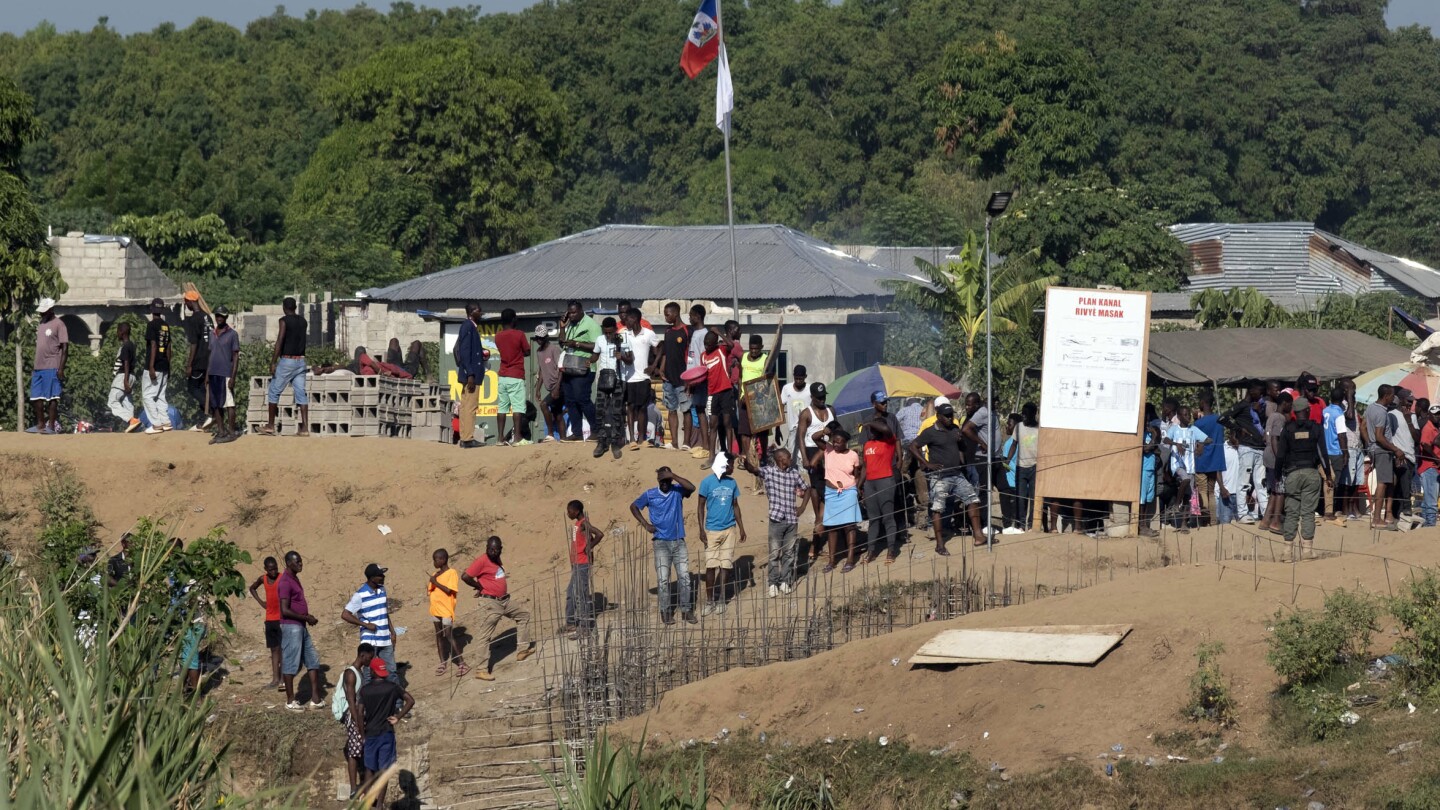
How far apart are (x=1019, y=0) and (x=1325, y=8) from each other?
1381 cm

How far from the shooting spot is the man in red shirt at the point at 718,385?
58.6 feet

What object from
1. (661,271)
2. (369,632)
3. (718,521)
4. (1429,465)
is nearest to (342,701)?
(369,632)

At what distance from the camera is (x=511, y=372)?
63.3ft

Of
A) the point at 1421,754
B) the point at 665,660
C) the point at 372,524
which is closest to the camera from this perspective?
the point at 1421,754

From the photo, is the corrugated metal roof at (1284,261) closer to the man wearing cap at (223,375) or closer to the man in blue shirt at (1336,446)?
the man in blue shirt at (1336,446)

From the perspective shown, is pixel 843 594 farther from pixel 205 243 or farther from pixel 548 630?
pixel 205 243

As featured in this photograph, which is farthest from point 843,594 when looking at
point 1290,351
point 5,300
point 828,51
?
point 828,51

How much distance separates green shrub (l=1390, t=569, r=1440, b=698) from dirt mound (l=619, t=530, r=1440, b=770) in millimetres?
752

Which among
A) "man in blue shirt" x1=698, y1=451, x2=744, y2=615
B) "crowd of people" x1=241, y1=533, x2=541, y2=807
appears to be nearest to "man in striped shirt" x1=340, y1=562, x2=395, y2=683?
"crowd of people" x1=241, y1=533, x2=541, y2=807

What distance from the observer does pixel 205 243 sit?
4997 cm

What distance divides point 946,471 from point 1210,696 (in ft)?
15.0

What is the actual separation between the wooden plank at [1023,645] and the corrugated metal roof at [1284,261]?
1364 inches

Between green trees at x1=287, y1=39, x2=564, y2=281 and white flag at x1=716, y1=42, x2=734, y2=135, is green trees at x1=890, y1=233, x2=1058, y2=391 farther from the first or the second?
green trees at x1=287, y1=39, x2=564, y2=281

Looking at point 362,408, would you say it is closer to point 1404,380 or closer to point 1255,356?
point 1255,356
